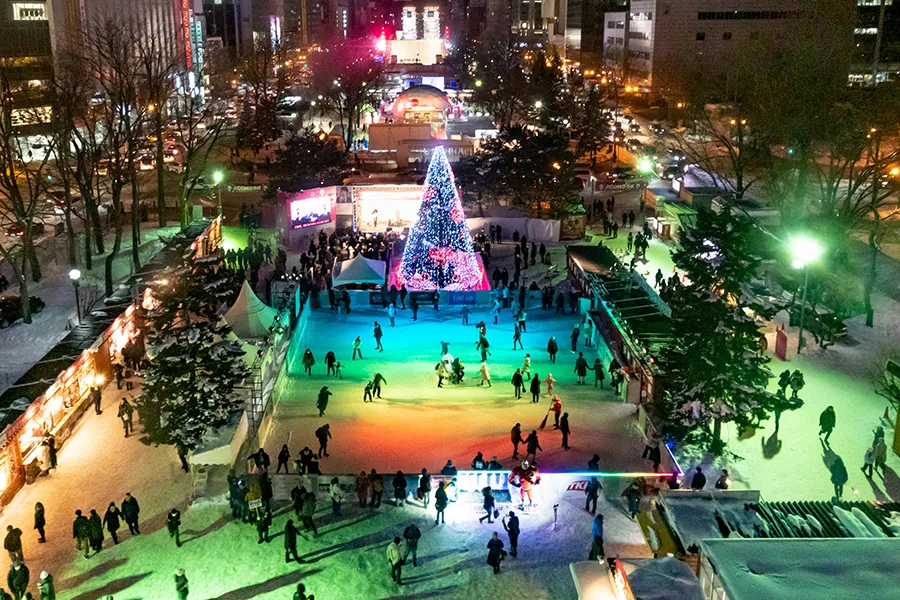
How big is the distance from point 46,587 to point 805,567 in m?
9.99

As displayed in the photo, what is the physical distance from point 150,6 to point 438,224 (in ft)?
211

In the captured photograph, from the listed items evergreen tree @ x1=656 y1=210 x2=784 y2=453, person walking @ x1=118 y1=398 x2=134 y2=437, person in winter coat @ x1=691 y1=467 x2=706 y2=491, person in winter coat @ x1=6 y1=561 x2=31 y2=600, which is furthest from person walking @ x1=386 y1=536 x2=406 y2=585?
person walking @ x1=118 y1=398 x2=134 y2=437

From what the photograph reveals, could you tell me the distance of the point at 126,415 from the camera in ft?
59.2

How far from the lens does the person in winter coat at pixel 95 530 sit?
13531 millimetres

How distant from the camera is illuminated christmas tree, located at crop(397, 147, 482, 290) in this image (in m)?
26.7

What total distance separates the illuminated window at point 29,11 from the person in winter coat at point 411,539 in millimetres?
55132

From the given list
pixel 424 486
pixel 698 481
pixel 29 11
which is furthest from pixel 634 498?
pixel 29 11

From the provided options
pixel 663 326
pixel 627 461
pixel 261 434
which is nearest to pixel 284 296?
pixel 261 434

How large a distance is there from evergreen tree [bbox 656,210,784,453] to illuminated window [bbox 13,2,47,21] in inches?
2101

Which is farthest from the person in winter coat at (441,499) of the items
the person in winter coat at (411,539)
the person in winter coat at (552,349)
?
the person in winter coat at (552,349)

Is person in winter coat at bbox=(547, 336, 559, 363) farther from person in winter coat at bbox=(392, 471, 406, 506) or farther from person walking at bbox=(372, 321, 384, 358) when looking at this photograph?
person in winter coat at bbox=(392, 471, 406, 506)

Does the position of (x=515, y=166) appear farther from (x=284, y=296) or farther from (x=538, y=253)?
(x=284, y=296)

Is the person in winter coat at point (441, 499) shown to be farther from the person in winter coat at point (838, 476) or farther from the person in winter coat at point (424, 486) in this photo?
the person in winter coat at point (838, 476)

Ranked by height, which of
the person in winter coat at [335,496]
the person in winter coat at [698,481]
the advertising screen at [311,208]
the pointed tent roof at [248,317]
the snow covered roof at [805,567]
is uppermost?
the snow covered roof at [805,567]
